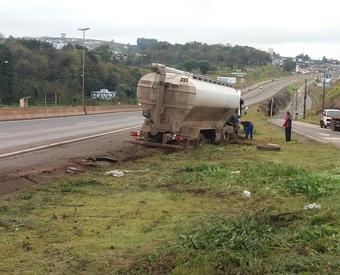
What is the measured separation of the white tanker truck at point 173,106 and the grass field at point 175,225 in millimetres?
6781

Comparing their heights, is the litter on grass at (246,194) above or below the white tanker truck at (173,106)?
below

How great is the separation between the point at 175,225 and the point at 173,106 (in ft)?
43.2

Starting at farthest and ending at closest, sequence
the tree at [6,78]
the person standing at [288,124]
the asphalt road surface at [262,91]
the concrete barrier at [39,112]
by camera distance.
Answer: the asphalt road surface at [262,91], the tree at [6,78], the concrete barrier at [39,112], the person standing at [288,124]

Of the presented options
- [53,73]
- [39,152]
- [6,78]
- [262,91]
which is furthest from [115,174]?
[262,91]

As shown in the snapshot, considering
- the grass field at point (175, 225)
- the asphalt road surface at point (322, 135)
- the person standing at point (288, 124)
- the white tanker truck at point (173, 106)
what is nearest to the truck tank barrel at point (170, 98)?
the white tanker truck at point (173, 106)

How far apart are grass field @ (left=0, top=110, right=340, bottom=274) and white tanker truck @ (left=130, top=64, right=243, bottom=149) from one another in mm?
6781

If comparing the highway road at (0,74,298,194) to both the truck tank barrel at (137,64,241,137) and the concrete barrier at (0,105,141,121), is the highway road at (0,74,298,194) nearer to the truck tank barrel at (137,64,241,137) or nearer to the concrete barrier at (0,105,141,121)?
the truck tank barrel at (137,64,241,137)

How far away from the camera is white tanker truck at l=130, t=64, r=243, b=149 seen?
21656 millimetres

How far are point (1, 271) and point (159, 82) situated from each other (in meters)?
15.7

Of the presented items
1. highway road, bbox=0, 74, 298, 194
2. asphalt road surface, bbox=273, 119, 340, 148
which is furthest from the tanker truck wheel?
asphalt road surface, bbox=273, 119, 340, 148

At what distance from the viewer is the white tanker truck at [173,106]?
21.7 meters

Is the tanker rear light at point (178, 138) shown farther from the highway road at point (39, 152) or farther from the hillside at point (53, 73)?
the hillside at point (53, 73)

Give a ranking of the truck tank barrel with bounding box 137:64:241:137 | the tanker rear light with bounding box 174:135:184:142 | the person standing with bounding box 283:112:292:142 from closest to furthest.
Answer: the truck tank barrel with bounding box 137:64:241:137 < the tanker rear light with bounding box 174:135:184:142 < the person standing with bounding box 283:112:292:142

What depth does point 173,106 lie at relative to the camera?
858 inches
